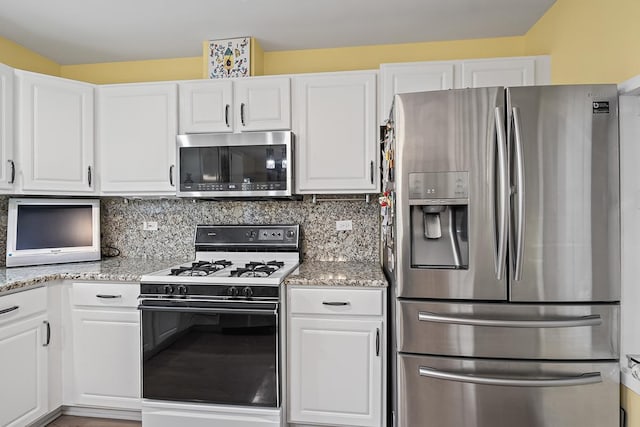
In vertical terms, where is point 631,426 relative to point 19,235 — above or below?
below

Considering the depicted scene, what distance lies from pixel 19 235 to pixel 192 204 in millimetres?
1104

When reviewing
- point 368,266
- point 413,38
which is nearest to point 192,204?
point 368,266

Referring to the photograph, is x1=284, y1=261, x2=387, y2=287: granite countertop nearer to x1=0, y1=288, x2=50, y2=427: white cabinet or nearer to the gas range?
the gas range

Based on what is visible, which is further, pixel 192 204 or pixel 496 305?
pixel 192 204

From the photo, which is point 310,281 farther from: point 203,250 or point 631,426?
point 631,426

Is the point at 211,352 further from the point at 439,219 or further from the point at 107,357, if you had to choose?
the point at 439,219

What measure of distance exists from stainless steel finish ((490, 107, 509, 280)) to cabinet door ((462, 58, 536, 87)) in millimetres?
780

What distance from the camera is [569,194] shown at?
1.47m

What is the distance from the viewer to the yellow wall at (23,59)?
95.5 inches

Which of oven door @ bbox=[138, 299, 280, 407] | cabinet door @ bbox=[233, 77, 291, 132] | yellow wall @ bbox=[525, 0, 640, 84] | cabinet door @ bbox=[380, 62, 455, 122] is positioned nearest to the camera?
yellow wall @ bbox=[525, 0, 640, 84]

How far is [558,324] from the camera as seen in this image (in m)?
1.45

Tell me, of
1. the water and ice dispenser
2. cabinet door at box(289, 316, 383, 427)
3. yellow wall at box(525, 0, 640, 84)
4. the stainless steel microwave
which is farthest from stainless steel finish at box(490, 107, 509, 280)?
the stainless steel microwave

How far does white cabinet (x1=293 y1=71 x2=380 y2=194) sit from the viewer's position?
7.34 feet

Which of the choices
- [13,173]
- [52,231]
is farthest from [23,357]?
[13,173]
